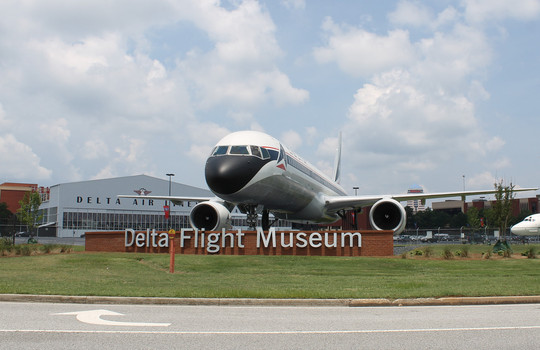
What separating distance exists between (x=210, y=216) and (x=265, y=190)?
3971 millimetres

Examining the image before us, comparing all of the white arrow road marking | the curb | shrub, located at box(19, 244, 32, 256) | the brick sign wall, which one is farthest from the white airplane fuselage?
the white arrow road marking

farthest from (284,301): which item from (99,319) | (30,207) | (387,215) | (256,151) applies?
(30,207)

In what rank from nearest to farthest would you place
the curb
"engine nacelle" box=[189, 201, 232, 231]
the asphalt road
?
the asphalt road
the curb
"engine nacelle" box=[189, 201, 232, 231]

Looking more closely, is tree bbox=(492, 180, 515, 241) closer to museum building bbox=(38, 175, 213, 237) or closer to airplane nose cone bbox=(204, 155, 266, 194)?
airplane nose cone bbox=(204, 155, 266, 194)

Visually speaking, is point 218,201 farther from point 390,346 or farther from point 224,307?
point 390,346

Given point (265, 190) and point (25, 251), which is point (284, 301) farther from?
point (25, 251)

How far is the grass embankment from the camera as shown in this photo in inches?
424

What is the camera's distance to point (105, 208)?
3029 inches

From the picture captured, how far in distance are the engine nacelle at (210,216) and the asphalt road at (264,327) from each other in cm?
1449

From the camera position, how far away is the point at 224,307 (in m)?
9.51

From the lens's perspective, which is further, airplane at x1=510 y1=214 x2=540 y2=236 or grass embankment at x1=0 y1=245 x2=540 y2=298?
airplane at x1=510 y1=214 x2=540 y2=236

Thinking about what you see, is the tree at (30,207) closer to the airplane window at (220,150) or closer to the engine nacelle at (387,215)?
the airplane window at (220,150)

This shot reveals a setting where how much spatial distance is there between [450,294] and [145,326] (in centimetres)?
610

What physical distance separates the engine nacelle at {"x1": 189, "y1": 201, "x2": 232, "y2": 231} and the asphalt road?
14.5m
